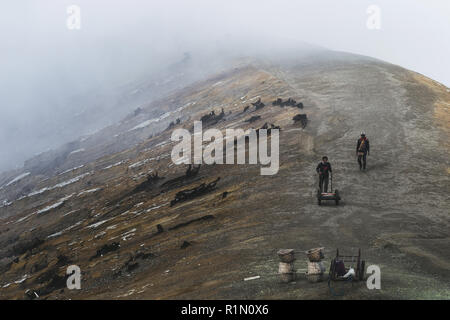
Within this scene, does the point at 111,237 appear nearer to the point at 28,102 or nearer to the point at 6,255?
the point at 6,255

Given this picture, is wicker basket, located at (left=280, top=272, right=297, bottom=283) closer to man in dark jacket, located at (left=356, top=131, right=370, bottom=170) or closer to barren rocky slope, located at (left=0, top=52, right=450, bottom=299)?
A: barren rocky slope, located at (left=0, top=52, right=450, bottom=299)

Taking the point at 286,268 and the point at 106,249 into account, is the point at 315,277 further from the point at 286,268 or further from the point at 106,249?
the point at 106,249

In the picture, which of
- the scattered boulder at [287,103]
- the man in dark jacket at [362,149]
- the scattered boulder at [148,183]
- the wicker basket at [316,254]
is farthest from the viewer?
the scattered boulder at [287,103]

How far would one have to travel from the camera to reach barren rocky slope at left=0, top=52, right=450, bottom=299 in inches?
743

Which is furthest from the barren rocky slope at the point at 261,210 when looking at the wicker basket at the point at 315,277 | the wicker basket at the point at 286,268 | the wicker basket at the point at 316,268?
the wicker basket at the point at 286,268

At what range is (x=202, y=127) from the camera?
55.3m

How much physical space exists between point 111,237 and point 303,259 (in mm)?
16410

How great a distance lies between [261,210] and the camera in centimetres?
2591

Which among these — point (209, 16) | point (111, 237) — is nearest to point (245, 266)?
point (111, 237)

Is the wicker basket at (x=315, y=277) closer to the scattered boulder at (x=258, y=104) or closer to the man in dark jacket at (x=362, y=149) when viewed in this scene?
the man in dark jacket at (x=362, y=149)

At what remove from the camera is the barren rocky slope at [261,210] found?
61.9 feet

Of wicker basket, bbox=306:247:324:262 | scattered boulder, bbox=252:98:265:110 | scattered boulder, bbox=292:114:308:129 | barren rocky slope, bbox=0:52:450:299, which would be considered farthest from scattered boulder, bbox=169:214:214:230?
scattered boulder, bbox=252:98:265:110
